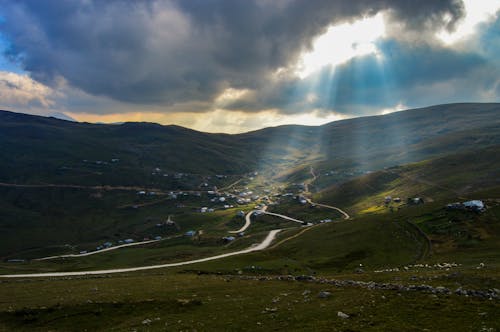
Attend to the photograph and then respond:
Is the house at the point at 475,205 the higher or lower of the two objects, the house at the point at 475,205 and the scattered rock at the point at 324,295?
the higher

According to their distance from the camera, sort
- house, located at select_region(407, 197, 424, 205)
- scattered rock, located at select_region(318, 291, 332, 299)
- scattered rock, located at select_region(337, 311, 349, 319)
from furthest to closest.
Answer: house, located at select_region(407, 197, 424, 205)
scattered rock, located at select_region(318, 291, 332, 299)
scattered rock, located at select_region(337, 311, 349, 319)

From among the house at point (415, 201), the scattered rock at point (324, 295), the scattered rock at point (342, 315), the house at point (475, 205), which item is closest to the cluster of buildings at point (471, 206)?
the house at point (475, 205)

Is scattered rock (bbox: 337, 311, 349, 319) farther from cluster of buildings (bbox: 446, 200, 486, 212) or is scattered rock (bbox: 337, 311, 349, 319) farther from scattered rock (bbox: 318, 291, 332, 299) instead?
cluster of buildings (bbox: 446, 200, 486, 212)

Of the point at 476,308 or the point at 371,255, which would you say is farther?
the point at 371,255

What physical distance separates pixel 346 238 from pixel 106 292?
74163 millimetres

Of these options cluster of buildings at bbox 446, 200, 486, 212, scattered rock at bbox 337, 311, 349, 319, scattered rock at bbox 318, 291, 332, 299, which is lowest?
scattered rock at bbox 318, 291, 332, 299

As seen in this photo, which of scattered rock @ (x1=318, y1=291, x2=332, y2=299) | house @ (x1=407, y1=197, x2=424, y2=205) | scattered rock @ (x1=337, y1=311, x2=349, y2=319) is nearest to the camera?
scattered rock @ (x1=337, y1=311, x2=349, y2=319)

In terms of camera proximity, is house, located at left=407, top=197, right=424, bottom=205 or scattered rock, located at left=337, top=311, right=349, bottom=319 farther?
house, located at left=407, top=197, right=424, bottom=205

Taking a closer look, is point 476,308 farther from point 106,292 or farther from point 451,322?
point 106,292

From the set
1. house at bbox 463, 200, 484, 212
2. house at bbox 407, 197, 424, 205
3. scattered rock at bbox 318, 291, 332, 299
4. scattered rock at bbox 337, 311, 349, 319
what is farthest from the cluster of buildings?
scattered rock at bbox 337, 311, 349, 319

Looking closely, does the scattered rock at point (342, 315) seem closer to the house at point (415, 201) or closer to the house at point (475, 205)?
the house at point (475, 205)

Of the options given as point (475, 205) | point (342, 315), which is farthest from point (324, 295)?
point (475, 205)

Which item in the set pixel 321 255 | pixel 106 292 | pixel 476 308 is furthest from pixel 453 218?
pixel 106 292

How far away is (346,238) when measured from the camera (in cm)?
10044
